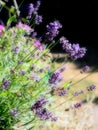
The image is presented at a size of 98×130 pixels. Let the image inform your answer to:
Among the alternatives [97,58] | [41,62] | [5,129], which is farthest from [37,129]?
[97,58]

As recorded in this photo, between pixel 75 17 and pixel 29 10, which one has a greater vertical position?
pixel 75 17

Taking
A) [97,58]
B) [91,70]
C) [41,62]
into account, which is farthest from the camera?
[97,58]

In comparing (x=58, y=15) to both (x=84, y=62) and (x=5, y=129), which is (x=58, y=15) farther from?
(x=5, y=129)

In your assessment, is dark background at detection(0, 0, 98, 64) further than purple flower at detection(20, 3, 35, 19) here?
Yes

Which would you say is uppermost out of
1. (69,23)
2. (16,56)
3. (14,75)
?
(69,23)

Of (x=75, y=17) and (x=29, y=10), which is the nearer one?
(x=29, y=10)

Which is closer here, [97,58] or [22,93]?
[22,93]

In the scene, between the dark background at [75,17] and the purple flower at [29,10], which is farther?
the dark background at [75,17]

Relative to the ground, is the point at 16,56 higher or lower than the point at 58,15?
lower
